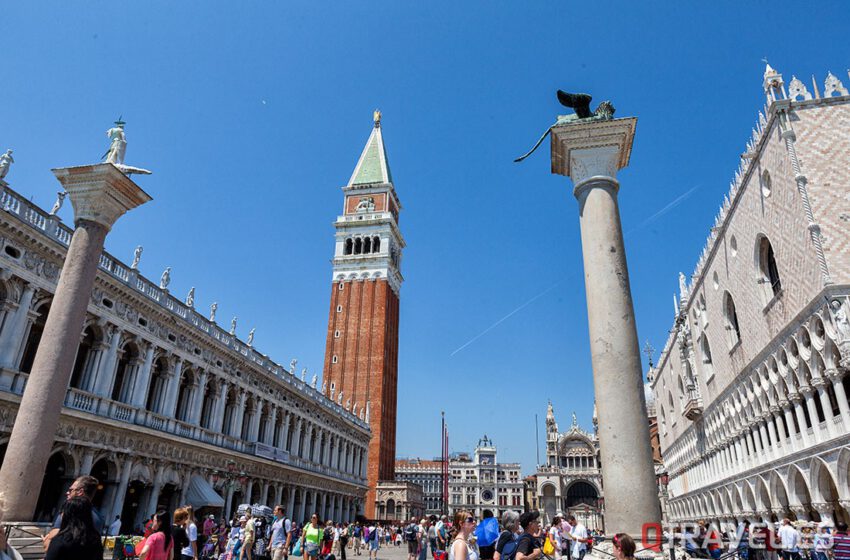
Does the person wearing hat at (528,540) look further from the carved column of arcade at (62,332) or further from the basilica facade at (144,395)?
the basilica facade at (144,395)

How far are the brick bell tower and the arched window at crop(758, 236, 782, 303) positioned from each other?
142 feet

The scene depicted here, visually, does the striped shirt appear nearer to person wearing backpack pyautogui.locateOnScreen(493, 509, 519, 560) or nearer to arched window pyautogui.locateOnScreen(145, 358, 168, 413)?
person wearing backpack pyautogui.locateOnScreen(493, 509, 519, 560)

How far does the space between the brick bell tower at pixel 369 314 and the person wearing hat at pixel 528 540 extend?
55708mm

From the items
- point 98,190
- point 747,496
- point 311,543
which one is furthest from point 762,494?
point 98,190

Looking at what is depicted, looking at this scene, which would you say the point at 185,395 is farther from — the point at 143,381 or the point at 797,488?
the point at 797,488

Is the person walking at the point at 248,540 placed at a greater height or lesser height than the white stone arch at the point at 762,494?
lesser

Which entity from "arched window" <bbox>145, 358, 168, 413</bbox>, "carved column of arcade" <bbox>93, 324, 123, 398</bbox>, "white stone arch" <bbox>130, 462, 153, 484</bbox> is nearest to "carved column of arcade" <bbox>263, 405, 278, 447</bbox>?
"arched window" <bbox>145, 358, 168, 413</bbox>

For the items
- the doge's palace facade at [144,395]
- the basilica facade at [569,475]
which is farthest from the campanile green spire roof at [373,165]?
the basilica facade at [569,475]

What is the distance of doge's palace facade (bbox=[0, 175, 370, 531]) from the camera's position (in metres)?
17.8

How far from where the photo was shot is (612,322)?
8672mm

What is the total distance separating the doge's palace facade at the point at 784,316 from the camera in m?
19.5

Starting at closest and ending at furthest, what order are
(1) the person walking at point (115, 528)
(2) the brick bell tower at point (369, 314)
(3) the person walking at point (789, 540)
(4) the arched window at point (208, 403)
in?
(3) the person walking at point (789, 540) → (1) the person walking at point (115, 528) → (4) the arched window at point (208, 403) → (2) the brick bell tower at point (369, 314)

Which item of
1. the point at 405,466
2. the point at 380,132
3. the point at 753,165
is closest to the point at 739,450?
the point at 753,165

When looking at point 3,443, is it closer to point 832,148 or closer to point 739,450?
point 832,148
